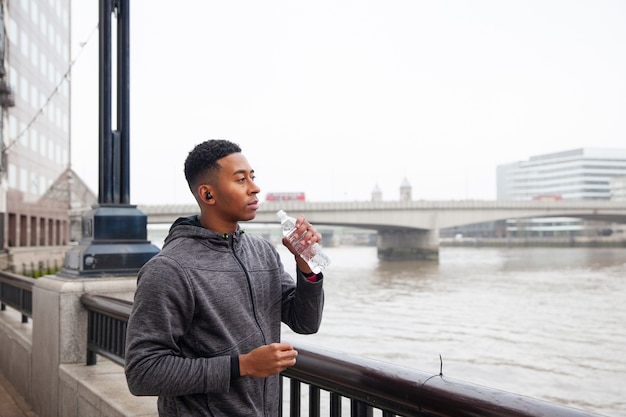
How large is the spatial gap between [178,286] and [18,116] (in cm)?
4155

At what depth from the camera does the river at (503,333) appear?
1084cm

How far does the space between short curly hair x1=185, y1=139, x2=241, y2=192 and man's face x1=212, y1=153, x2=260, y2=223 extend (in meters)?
0.02

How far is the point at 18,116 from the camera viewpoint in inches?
1538

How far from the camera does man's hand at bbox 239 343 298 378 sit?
5.95 ft

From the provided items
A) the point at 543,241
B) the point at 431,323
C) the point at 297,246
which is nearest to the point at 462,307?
the point at 431,323

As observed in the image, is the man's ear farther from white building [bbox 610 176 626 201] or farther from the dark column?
white building [bbox 610 176 626 201]

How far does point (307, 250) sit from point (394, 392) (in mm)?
530

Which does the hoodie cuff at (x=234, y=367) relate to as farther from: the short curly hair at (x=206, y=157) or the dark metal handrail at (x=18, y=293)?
the dark metal handrail at (x=18, y=293)

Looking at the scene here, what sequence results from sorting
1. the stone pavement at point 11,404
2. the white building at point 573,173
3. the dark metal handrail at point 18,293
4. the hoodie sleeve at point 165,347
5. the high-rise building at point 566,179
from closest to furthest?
the hoodie sleeve at point 165,347 → the stone pavement at point 11,404 → the dark metal handrail at point 18,293 → the high-rise building at point 566,179 → the white building at point 573,173

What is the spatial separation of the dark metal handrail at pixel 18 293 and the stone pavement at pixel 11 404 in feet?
2.44

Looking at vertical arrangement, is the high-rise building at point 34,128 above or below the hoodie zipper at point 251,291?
above

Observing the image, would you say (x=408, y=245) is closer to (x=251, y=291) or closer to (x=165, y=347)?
(x=251, y=291)

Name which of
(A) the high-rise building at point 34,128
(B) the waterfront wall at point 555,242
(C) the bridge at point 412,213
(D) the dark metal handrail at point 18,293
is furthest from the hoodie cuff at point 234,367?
(B) the waterfront wall at point 555,242

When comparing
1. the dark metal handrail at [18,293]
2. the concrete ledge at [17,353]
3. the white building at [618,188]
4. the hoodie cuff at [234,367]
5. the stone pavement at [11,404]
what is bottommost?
the stone pavement at [11,404]
